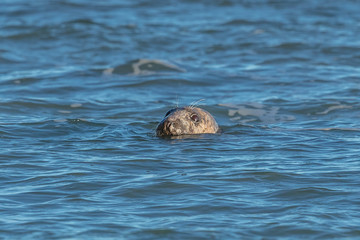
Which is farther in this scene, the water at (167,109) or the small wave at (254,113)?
the small wave at (254,113)

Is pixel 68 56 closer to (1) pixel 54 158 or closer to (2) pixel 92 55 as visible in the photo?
(2) pixel 92 55

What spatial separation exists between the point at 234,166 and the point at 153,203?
1606mm

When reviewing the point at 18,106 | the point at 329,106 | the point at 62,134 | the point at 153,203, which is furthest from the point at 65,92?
the point at 153,203

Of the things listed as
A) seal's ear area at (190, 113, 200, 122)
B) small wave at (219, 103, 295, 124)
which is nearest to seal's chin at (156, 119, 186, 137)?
seal's ear area at (190, 113, 200, 122)

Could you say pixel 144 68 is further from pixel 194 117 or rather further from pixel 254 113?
pixel 194 117

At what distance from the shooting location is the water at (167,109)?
651 centimetres

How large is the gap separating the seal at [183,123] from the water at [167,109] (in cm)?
23

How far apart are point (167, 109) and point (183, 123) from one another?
258cm

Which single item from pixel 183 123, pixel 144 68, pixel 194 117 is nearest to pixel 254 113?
pixel 194 117

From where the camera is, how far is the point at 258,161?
852cm

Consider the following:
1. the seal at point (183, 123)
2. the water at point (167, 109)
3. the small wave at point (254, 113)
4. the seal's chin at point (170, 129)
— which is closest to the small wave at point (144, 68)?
the water at point (167, 109)

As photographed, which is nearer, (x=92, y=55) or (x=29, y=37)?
(x=92, y=55)

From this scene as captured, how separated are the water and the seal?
0.23m

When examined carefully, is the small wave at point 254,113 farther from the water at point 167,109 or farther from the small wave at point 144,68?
the small wave at point 144,68
